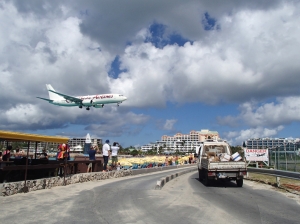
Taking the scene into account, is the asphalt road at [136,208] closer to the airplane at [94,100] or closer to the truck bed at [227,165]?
the truck bed at [227,165]

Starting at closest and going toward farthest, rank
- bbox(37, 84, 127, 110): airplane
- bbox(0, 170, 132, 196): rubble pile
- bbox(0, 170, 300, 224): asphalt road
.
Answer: bbox(0, 170, 300, 224): asphalt road → bbox(0, 170, 132, 196): rubble pile → bbox(37, 84, 127, 110): airplane

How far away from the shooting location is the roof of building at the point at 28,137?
9.94 meters

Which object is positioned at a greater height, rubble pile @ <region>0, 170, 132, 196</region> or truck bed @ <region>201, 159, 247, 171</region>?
truck bed @ <region>201, 159, 247, 171</region>

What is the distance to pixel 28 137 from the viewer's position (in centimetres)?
1091

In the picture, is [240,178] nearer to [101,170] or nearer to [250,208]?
[250,208]

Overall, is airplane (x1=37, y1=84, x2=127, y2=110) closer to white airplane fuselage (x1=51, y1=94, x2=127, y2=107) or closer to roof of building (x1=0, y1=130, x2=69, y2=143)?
white airplane fuselage (x1=51, y1=94, x2=127, y2=107)

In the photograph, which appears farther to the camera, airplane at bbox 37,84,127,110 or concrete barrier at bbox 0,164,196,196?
airplane at bbox 37,84,127,110

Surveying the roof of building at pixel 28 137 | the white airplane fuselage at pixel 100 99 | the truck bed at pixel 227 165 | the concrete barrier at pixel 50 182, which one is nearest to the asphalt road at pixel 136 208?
the concrete barrier at pixel 50 182

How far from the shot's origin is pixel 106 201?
9.92 metres

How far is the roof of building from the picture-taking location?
9938mm

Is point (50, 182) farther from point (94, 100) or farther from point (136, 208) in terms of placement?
point (94, 100)

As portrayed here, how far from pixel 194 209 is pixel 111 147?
33.3ft

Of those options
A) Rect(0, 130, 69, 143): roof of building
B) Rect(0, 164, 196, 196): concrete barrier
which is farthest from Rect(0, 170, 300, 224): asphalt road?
Rect(0, 130, 69, 143): roof of building

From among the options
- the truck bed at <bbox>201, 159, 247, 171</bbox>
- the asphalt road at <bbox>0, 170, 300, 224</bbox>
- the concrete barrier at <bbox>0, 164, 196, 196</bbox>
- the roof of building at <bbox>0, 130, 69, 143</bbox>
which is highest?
the roof of building at <bbox>0, 130, 69, 143</bbox>
